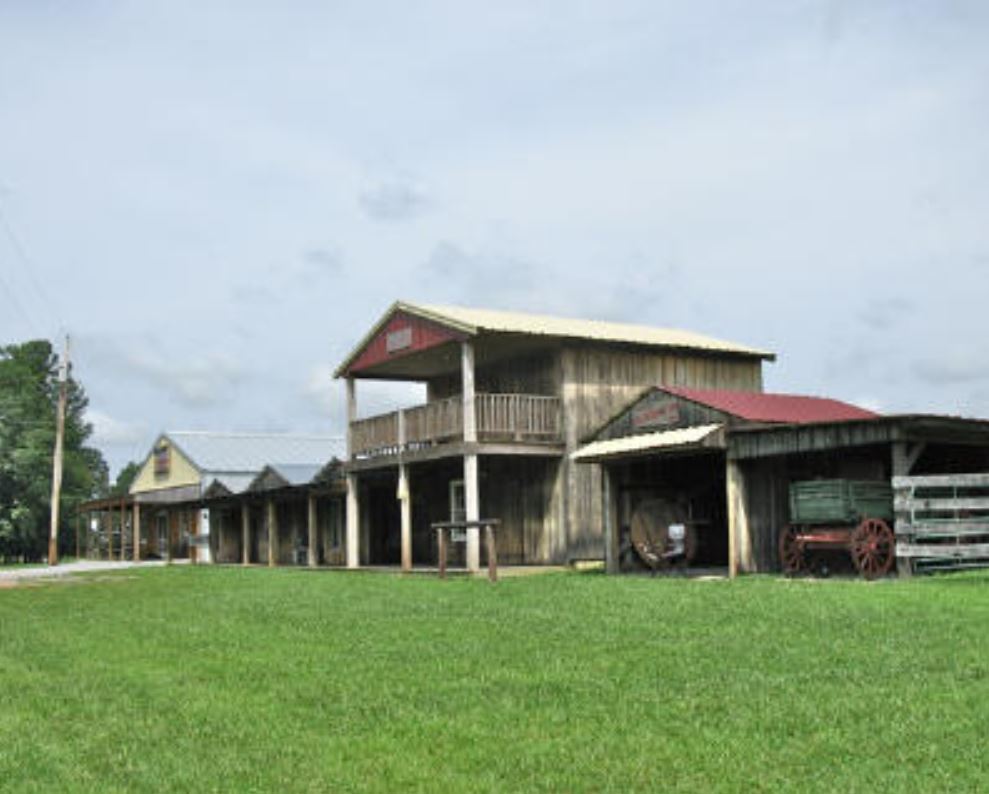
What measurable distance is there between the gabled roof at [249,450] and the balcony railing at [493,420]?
2501cm

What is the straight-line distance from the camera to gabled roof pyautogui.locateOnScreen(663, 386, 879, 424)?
22.0 m

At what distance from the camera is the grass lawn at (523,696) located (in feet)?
23.0

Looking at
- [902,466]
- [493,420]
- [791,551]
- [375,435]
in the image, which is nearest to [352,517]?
[375,435]

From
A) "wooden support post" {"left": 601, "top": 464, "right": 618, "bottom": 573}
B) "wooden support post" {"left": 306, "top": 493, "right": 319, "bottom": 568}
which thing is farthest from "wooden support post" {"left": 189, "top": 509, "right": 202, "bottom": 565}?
"wooden support post" {"left": 601, "top": 464, "right": 618, "bottom": 573}

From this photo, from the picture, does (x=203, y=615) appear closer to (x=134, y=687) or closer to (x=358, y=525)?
(x=134, y=687)

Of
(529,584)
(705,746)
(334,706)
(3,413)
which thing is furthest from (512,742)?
(3,413)

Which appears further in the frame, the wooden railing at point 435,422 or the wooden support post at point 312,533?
the wooden support post at point 312,533

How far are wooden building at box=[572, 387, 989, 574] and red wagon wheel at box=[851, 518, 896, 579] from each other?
1.04m

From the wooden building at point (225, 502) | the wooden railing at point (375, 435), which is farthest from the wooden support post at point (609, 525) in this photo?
the wooden building at point (225, 502)

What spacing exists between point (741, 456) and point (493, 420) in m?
7.37

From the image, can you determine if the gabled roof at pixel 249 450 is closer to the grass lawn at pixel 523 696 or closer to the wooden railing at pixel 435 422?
the wooden railing at pixel 435 422

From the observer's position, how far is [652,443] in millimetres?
22297

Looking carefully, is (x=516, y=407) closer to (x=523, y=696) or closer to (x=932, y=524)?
(x=932, y=524)

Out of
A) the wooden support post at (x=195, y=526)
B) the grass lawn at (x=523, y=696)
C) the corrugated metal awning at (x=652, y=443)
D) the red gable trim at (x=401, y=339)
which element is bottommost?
the grass lawn at (x=523, y=696)
